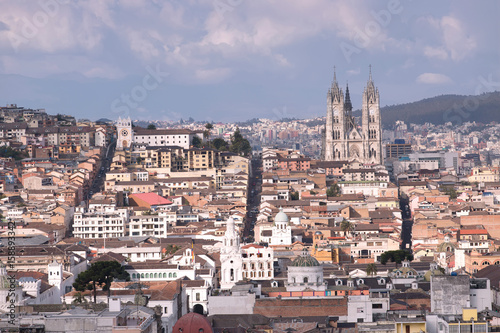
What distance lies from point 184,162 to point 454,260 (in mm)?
40730

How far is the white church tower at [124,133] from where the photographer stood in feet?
377

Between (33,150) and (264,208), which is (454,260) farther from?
(33,150)

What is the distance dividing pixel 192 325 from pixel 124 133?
76.7 m

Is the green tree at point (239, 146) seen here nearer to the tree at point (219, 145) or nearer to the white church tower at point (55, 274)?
the tree at point (219, 145)

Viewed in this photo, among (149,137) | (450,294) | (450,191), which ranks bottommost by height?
(450,294)

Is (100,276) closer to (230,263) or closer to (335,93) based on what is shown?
(230,263)

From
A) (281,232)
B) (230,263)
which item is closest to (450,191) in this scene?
(281,232)

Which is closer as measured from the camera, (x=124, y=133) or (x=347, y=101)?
(x=124, y=133)

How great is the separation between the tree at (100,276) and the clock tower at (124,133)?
5538cm

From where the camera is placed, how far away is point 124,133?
380 feet

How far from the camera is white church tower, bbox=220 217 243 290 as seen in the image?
6169 centimetres

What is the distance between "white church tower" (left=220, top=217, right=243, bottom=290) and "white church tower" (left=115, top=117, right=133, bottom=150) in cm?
5228

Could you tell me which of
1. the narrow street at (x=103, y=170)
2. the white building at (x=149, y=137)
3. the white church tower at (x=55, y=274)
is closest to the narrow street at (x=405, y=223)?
the white building at (x=149, y=137)

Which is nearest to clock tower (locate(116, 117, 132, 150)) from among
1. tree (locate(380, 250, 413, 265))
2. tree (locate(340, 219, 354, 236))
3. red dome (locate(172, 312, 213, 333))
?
tree (locate(340, 219, 354, 236))
